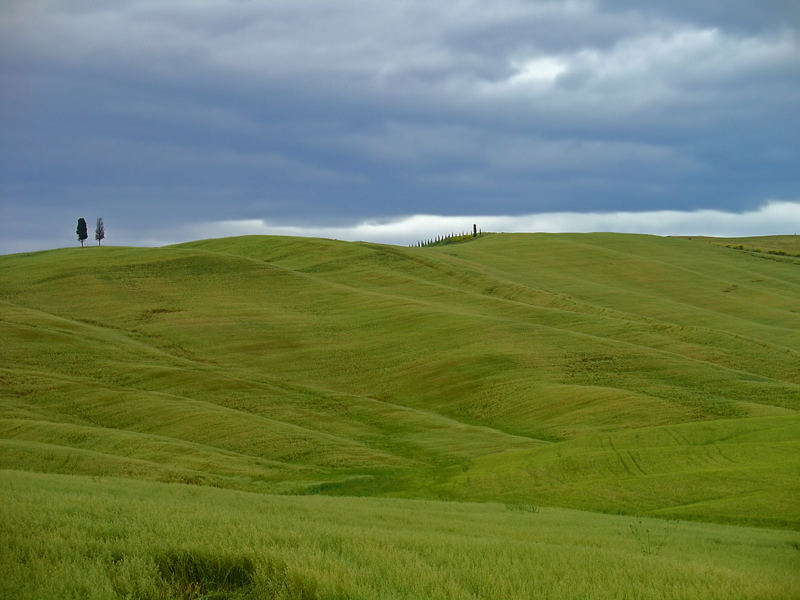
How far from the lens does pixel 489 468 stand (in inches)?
1161

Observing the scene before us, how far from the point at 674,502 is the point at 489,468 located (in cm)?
834

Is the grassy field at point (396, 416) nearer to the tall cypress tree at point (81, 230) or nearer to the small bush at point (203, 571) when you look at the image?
the small bush at point (203, 571)

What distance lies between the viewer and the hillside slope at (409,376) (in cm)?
2734

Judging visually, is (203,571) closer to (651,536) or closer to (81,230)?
(651,536)

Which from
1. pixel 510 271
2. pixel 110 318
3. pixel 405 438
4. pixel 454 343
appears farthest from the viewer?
pixel 510 271

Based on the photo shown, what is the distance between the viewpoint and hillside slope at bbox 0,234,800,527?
2734 cm

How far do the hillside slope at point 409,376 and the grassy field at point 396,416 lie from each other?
20 cm

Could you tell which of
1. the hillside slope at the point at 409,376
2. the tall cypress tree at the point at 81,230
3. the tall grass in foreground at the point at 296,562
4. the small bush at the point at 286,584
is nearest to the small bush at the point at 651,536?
the tall grass in foreground at the point at 296,562

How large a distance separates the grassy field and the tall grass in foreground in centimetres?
5

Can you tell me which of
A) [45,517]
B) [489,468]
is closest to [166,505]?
[45,517]

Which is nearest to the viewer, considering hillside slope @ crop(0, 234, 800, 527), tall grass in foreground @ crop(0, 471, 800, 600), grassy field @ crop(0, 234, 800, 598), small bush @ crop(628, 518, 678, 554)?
tall grass in foreground @ crop(0, 471, 800, 600)

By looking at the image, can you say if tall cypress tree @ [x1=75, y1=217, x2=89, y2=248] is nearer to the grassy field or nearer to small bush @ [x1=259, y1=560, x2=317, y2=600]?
the grassy field

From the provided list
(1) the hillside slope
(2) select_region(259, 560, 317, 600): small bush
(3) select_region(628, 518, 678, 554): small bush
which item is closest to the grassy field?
(2) select_region(259, 560, 317, 600): small bush

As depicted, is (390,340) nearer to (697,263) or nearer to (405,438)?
(405,438)
